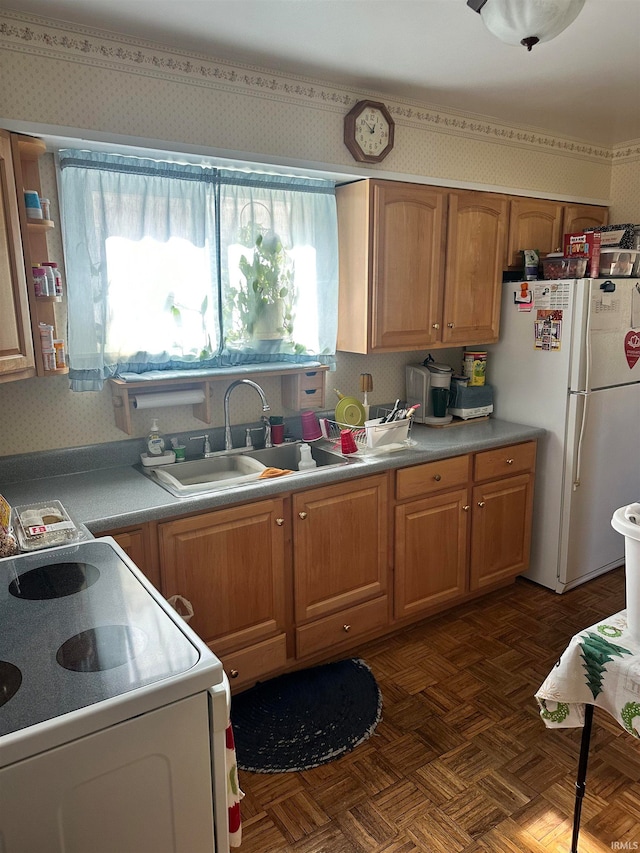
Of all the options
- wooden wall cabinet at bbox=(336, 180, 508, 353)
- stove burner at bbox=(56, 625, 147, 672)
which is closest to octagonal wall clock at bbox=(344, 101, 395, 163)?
wooden wall cabinet at bbox=(336, 180, 508, 353)

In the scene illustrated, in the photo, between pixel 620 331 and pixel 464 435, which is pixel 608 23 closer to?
pixel 620 331

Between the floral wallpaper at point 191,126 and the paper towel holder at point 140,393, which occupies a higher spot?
the floral wallpaper at point 191,126

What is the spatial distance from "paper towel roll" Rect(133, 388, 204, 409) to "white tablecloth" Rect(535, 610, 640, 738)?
5.61 ft

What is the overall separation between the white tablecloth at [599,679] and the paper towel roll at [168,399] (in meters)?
1.71

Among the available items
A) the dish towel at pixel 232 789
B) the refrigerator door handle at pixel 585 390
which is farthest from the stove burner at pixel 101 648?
the refrigerator door handle at pixel 585 390

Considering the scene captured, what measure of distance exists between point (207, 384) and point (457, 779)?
173 centimetres

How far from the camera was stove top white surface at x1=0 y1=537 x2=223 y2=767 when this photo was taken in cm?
108

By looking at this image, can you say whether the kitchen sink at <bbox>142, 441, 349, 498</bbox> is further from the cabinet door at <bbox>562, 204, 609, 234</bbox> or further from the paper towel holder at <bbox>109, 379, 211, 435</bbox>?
the cabinet door at <bbox>562, 204, 609, 234</bbox>

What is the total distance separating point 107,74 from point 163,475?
4.80 ft

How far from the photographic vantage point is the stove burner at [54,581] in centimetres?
150

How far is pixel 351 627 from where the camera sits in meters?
2.68

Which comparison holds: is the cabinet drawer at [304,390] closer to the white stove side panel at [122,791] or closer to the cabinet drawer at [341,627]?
the cabinet drawer at [341,627]

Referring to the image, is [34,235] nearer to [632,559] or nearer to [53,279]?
[53,279]

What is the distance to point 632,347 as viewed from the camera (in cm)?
316
